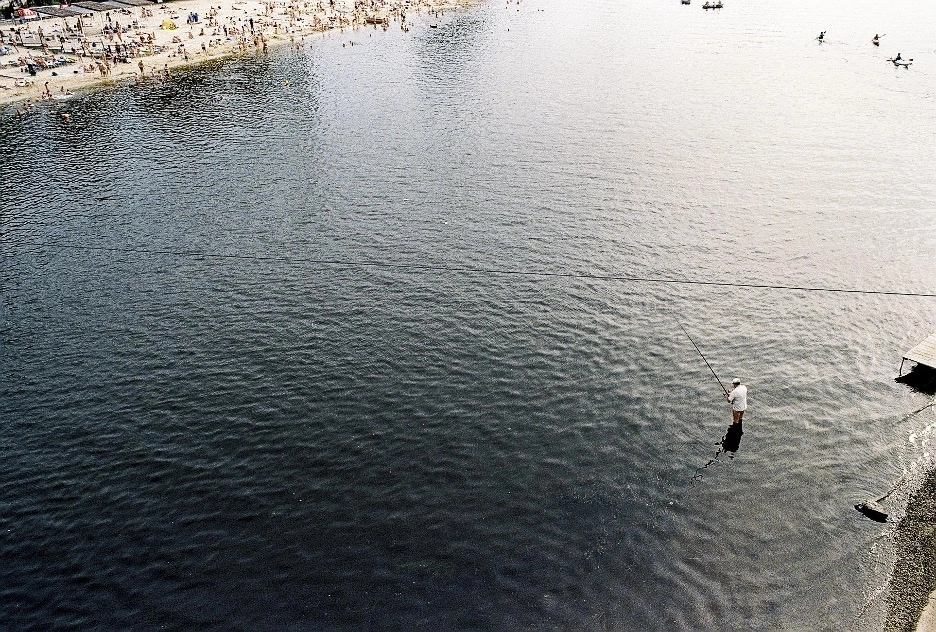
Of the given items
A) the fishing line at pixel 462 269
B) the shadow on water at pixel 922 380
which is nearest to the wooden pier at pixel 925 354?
the shadow on water at pixel 922 380

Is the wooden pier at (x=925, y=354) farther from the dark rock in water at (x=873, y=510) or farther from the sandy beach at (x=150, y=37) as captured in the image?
the sandy beach at (x=150, y=37)

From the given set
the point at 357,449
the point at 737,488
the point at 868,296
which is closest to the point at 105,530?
the point at 357,449

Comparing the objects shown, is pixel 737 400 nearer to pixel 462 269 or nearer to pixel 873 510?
pixel 873 510

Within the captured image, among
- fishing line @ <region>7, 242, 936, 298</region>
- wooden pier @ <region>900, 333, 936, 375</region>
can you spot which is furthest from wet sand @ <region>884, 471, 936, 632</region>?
fishing line @ <region>7, 242, 936, 298</region>

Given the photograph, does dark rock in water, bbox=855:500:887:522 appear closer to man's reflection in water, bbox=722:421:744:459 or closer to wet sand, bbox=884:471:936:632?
wet sand, bbox=884:471:936:632

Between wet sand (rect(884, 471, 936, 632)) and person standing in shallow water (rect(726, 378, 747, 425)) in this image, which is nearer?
wet sand (rect(884, 471, 936, 632))

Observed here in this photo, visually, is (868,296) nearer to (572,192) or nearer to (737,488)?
(737,488)
